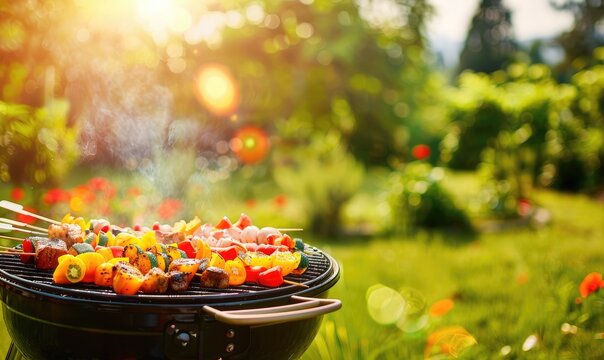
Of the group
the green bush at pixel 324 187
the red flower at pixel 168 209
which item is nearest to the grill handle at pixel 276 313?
the red flower at pixel 168 209

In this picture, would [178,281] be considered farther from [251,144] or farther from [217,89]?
[251,144]

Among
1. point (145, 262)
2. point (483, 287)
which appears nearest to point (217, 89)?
point (483, 287)

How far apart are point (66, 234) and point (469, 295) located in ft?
12.2

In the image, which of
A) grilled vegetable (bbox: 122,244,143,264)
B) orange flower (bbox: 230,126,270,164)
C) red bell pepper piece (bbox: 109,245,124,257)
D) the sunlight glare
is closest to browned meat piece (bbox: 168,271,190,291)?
grilled vegetable (bbox: 122,244,143,264)

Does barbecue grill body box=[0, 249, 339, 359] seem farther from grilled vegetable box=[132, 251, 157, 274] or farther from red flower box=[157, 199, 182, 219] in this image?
red flower box=[157, 199, 182, 219]

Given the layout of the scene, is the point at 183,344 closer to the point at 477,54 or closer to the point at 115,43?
the point at 115,43

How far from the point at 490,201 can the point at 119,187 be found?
5781 millimetres

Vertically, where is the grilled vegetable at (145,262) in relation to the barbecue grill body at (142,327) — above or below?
above

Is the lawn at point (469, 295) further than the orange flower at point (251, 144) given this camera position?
No

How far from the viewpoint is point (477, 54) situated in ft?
111

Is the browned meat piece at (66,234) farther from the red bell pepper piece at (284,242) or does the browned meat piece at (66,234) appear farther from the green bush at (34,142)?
the green bush at (34,142)

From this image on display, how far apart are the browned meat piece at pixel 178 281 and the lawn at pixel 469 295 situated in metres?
Answer: 1.23

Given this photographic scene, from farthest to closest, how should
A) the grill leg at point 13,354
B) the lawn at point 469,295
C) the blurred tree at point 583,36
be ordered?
the blurred tree at point 583,36 → the lawn at point 469,295 → the grill leg at point 13,354

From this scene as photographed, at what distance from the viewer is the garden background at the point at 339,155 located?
409 centimetres
